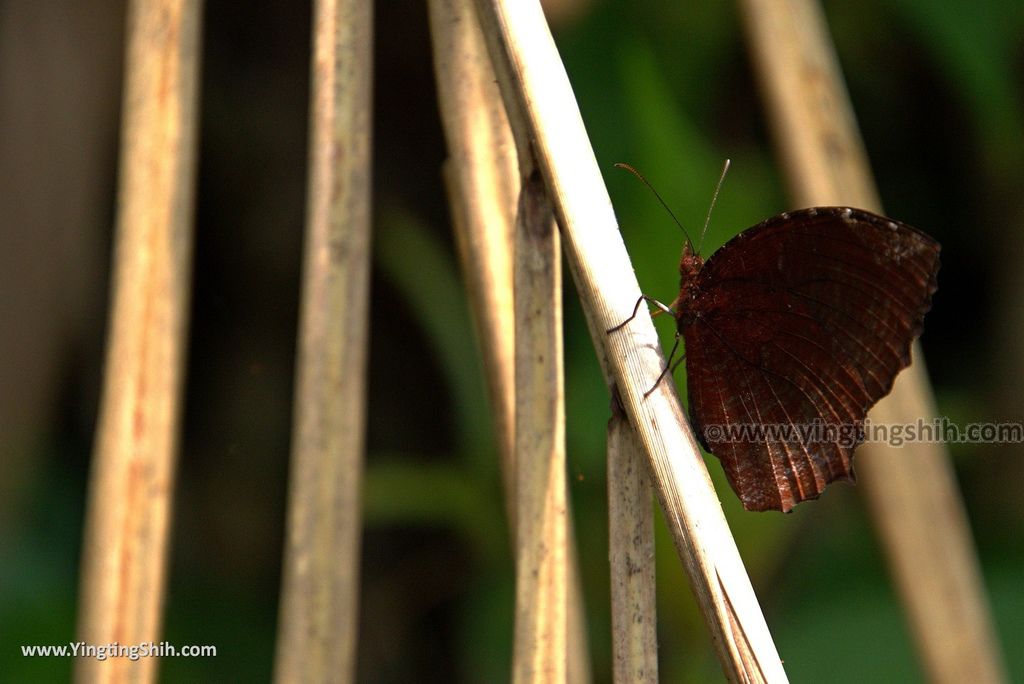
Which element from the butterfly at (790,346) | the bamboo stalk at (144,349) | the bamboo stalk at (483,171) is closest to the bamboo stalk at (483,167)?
the bamboo stalk at (483,171)

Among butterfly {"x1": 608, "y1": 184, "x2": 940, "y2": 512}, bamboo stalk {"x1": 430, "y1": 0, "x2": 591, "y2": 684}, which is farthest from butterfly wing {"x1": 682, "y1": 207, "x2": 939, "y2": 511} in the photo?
bamboo stalk {"x1": 430, "y1": 0, "x2": 591, "y2": 684}

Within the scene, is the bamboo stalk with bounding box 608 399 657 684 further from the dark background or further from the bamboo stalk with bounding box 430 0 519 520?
the dark background

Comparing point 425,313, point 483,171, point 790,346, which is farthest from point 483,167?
point 425,313

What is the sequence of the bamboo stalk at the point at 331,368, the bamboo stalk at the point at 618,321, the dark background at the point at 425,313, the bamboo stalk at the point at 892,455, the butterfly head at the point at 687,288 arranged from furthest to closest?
the dark background at the point at 425,313 → the bamboo stalk at the point at 892,455 → the butterfly head at the point at 687,288 → the bamboo stalk at the point at 331,368 → the bamboo stalk at the point at 618,321

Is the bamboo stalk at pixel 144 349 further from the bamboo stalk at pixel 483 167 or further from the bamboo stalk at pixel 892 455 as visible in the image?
the bamboo stalk at pixel 892 455

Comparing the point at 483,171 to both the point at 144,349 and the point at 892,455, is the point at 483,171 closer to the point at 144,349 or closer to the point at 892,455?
the point at 144,349

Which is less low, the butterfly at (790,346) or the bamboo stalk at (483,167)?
the bamboo stalk at (483,167)

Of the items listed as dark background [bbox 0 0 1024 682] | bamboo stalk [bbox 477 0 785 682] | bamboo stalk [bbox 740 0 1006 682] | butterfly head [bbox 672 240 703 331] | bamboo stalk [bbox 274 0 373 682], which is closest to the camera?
bamboo stalk [bbox 477 0 785 682]
